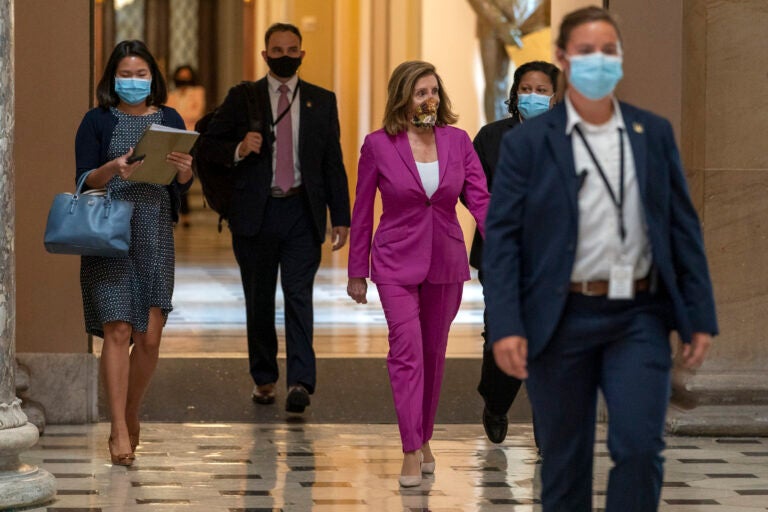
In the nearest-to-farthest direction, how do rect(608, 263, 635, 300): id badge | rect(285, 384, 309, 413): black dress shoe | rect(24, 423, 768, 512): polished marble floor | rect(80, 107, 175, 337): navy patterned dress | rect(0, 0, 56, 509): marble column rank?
rect(608, 263, 635, 300): id badge, rect(0, 0, 56, 509): marble column, rect(24, 423, 768, 512): polished marble floor, rect(80, 107, 175, 337): navy patterned dress, rect(285, 384, 309, 413): black dress shoe

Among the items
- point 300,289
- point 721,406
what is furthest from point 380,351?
point 721,406

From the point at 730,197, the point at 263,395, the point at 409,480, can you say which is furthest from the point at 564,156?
the point at 263,395

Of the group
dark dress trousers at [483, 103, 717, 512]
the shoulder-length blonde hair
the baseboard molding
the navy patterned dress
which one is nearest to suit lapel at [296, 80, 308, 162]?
the baseboard molding

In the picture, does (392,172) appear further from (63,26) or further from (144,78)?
(63,26)

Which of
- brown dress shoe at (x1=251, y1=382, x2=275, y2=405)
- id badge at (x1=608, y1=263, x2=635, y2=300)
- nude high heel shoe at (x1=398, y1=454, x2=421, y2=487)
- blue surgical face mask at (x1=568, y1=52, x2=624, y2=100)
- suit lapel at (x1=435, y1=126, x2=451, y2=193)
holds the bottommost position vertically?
brown dress shoe at (x1=251, y1=382, x2=275, y2=405)

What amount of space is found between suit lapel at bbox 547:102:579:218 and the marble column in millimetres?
2661

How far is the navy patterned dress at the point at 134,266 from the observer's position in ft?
23.4

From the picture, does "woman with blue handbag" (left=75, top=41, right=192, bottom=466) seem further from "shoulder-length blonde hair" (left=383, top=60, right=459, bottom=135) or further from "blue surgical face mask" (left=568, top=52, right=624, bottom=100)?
"blue surgical face mask" (left=568, top=52, right=624, bottom=100)

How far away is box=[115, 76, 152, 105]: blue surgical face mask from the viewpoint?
717cm

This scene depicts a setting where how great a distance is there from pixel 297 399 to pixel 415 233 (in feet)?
6.79

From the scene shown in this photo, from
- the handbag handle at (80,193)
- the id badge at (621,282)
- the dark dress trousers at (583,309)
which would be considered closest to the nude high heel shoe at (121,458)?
the handbag handle at (80,193)

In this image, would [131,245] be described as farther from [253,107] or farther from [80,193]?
[253,107]

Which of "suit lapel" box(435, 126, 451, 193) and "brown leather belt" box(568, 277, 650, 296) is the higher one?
"suit lapel" box(435, 126, 451, 193)

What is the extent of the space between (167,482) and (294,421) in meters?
1.74
